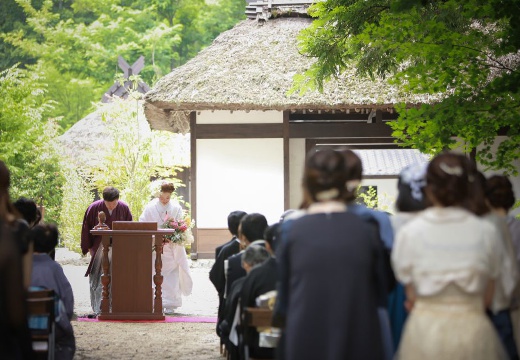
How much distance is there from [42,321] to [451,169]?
2.85 meters

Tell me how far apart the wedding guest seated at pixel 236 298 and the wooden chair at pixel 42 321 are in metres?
1.23

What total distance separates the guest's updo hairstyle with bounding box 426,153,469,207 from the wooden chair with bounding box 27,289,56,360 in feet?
8.66

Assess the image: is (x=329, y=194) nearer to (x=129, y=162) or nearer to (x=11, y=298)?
(x=11, y=298)

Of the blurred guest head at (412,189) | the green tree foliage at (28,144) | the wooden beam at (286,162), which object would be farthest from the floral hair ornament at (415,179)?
the green tree foliage at (28,144)

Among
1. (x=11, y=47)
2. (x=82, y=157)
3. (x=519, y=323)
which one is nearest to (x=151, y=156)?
(x=82, y=157)


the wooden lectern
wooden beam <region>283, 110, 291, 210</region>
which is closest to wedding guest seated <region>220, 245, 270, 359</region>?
the wooden lectern

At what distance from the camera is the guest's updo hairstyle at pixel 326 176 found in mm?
4156

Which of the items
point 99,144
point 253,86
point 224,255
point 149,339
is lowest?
point 149,339

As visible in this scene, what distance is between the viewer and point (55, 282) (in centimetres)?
663

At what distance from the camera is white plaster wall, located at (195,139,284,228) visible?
19359 millimetres

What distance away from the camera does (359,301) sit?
4105mm

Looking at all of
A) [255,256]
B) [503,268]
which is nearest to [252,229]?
[255,256]

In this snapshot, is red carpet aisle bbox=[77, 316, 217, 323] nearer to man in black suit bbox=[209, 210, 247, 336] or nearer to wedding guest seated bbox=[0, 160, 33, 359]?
man in black suit bbox=[209, 210, 247, 336]

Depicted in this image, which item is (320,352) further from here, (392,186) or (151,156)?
(392,186)
